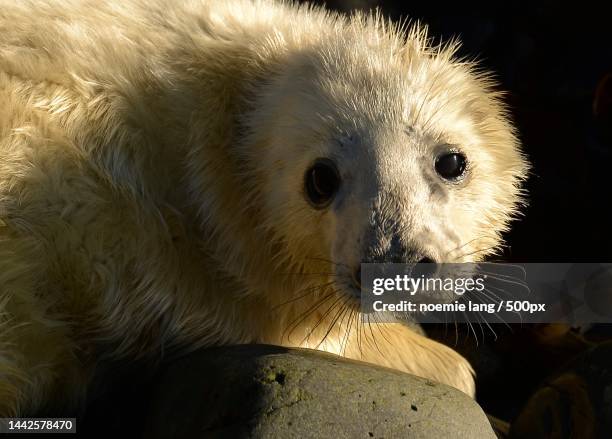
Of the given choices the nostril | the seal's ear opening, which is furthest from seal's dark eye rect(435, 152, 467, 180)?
the seal's ear opening

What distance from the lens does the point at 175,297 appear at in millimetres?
3053

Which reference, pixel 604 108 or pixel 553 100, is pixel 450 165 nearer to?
pixel 604 108

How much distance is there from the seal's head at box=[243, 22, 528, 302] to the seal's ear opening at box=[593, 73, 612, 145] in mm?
1358

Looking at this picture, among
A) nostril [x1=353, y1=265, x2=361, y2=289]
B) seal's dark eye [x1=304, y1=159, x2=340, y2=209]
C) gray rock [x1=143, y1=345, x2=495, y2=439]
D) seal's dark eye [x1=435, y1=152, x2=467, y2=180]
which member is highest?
seal's dark eye [x1=435, y1=152, x2=467, y2=180]

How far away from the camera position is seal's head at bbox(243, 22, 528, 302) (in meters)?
2.77

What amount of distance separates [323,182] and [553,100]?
7.83 feet

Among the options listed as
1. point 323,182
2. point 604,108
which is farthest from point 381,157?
point 604,108

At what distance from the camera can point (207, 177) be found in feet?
10.2

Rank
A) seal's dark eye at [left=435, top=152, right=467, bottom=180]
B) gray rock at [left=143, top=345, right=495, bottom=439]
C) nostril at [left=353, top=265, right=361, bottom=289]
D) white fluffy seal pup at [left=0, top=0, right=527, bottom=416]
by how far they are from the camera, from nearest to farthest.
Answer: gray rock at [left=143, top=345, right=495, bottom=439], nostril at [left=353, top=265, right=361, bottom=289], white fluffy seal pup at [left=0, top=0, right=527, bottom=416], seal's dark eye at [left=435, top=152, right=467, bottom=180]

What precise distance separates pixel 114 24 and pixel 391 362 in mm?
1483

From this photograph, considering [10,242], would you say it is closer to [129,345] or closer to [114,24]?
[129,345]

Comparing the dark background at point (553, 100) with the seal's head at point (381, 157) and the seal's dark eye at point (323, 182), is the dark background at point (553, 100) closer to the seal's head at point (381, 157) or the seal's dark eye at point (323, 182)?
the seal's head at point (381, 157)

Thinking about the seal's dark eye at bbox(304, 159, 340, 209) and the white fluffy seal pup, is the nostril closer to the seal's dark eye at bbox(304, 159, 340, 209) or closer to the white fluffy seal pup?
the white fluffy seal pup

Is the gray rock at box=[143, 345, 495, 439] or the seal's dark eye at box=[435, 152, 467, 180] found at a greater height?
the seal's dark eye at box=[435, 152, 467, 180]
